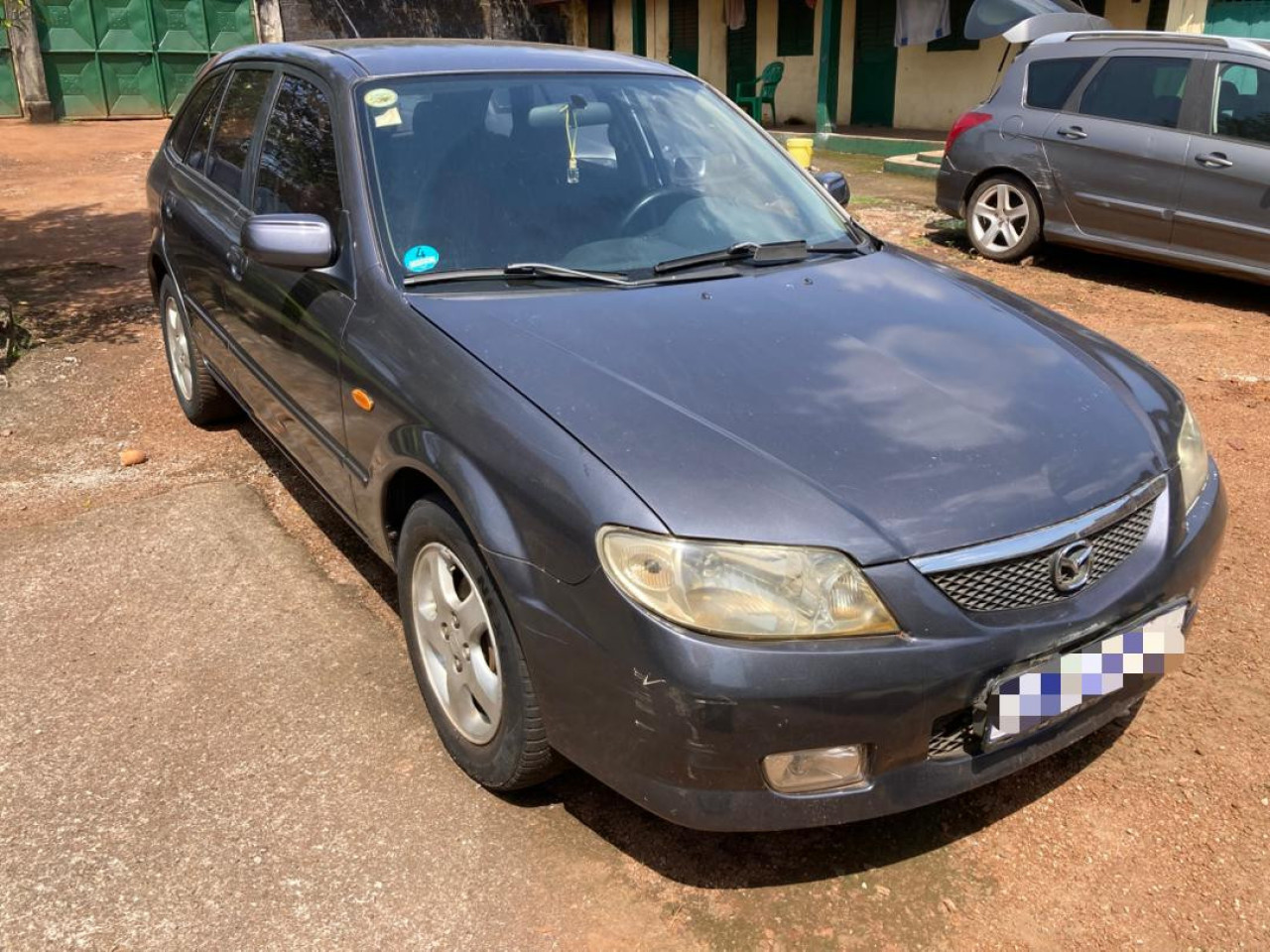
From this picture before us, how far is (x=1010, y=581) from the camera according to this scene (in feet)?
7.08

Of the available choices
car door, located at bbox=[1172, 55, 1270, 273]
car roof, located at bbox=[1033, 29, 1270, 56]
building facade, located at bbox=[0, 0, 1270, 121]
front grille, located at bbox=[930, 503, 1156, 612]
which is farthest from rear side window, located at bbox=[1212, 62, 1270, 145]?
front grille, located at bbox=[930, 503, 1156, 612]

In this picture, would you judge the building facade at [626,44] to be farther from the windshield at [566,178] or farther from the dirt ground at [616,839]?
the dirt ground at [616,839]

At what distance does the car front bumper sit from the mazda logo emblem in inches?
1.6

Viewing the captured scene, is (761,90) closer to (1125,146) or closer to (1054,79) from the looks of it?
(1054,79)

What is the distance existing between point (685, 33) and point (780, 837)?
20323mm

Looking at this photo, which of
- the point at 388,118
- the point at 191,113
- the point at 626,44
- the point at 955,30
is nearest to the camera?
the point at 388,118

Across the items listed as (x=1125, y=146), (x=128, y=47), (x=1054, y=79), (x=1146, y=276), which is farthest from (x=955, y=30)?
(x=128, y=47)

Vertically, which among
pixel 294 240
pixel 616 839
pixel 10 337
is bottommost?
pixel 616 839

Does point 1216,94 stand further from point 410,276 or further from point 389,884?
point 389,884

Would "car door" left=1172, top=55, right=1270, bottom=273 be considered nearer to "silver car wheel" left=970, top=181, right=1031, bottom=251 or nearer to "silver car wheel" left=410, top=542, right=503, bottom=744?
"silver car wheel" left=970, top=181, right=1031, bottom=251

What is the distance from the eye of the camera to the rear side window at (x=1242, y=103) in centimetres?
695

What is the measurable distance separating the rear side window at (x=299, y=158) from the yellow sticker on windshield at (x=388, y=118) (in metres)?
0.17

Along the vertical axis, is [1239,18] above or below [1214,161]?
above

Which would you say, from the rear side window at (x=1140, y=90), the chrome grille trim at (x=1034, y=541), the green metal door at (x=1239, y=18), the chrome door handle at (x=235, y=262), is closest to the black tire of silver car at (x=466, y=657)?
the chrome grille trim at (x=1034, y=541)
